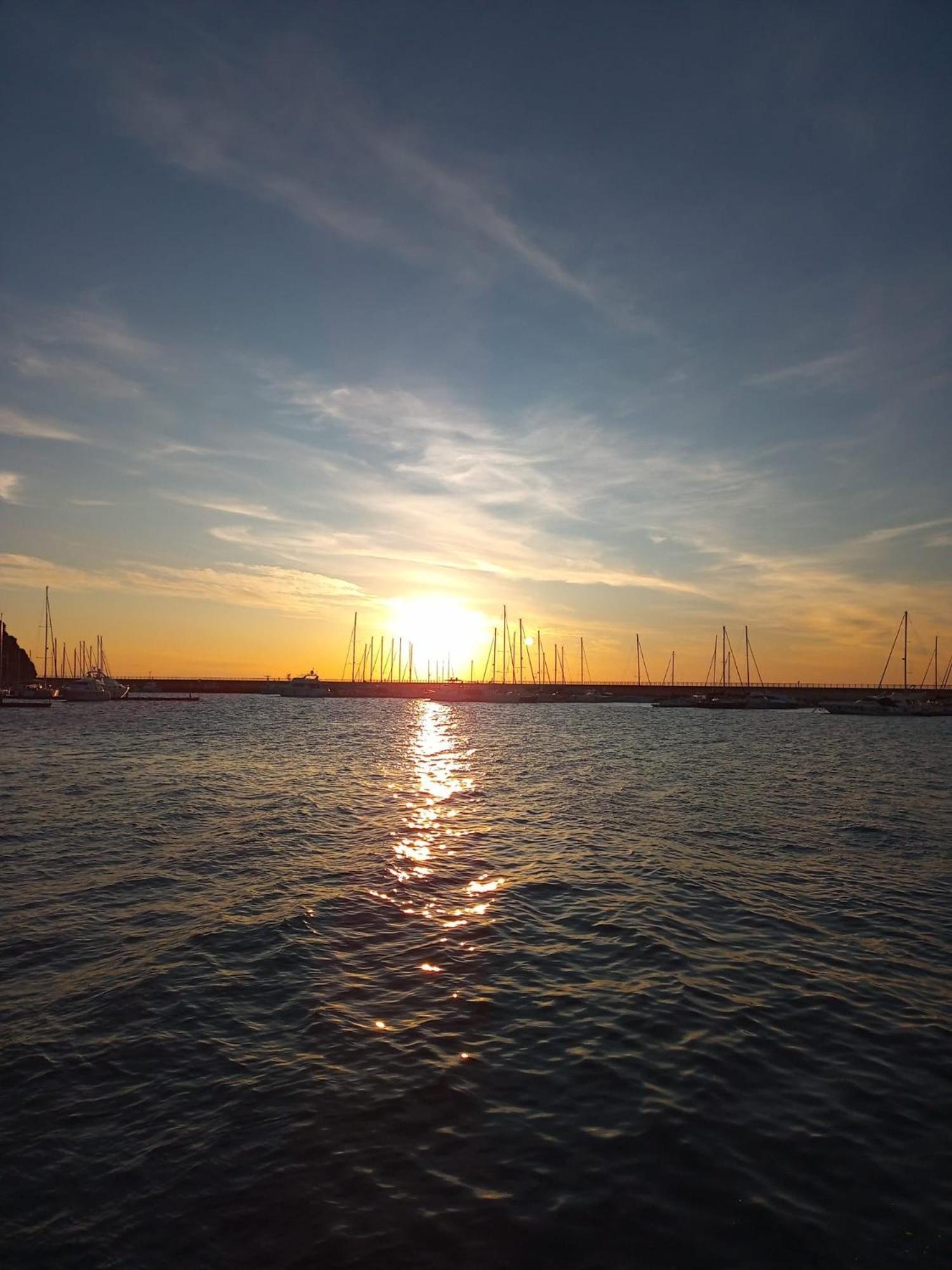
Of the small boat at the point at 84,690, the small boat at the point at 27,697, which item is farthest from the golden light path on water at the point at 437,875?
the small boat at the point at 84,690

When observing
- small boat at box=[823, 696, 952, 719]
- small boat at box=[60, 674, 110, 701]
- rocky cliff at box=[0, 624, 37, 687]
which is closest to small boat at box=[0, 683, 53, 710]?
small boat at box=[60, 674, 110, 701]

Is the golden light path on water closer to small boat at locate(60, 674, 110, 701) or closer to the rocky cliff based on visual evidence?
small boat at locate(60, 674, 110, 701)

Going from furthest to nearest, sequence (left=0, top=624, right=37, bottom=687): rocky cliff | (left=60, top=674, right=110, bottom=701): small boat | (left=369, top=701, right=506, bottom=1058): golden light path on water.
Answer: (left=0, top=624, right=37, bottom=687): rocky cliff, (left=60, top=674, right=110, bottom=701): small boat, (left=369, top=701, right=506, bottom=1058): golden light path on water

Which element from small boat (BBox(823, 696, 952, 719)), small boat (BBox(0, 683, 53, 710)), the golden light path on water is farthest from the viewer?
small boat (BBox(823, 696, 952, 719))

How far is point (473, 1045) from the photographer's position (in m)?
12.8

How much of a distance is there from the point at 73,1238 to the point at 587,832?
25.5 m

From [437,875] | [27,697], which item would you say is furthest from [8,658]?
[437,875]

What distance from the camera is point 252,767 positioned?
183 feet

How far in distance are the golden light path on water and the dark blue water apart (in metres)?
0.17

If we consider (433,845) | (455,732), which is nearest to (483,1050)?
(433,845)

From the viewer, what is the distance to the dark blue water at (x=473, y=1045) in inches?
332

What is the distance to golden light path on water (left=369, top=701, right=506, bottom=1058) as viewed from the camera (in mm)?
19016

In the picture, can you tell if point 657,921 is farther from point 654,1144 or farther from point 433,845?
point 433,845

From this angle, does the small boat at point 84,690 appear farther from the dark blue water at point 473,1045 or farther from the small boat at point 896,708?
the small boat at point 896,708
